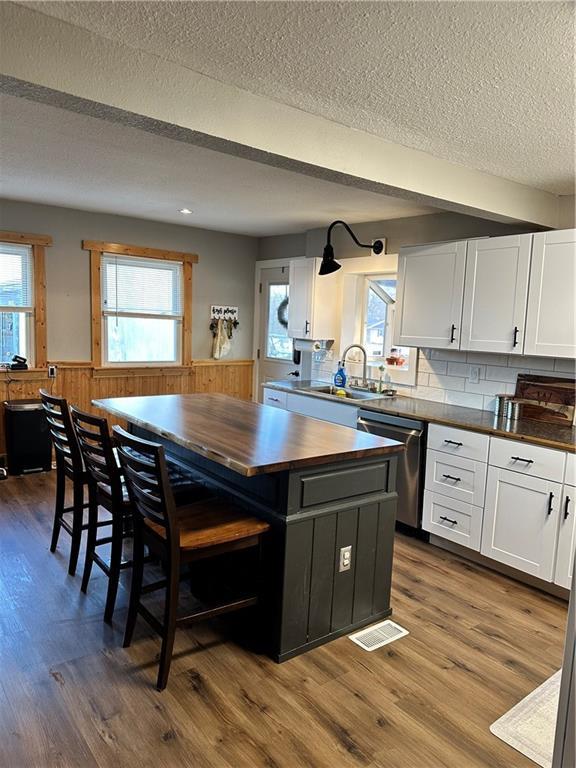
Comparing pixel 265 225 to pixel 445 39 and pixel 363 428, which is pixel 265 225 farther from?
pixel 445 39

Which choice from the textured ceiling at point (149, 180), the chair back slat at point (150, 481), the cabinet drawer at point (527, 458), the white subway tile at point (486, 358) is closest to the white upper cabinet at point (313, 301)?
the textured ceiling at point (149, 180)

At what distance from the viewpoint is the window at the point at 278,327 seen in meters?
6.13

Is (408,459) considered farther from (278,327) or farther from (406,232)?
(278,327)

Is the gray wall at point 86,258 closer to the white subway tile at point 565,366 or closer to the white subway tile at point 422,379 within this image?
the white subway tile at point 422,379

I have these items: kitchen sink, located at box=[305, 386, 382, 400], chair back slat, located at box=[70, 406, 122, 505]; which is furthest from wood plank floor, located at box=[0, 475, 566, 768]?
kitchen sink, located at box=[305, 386, 382, 400]

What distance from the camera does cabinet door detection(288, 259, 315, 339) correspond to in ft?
17.0

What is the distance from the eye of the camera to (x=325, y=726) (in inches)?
78.7

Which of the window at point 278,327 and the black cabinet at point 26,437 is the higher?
the window at point 278,327

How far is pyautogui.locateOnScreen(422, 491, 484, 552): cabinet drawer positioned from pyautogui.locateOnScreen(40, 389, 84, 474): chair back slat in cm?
225

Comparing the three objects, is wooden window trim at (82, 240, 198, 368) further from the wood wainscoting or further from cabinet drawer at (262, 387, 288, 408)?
cabinet drawer at (262, 387, 288, 408)

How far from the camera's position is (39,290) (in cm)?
500

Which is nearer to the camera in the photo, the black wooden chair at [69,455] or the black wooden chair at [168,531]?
the black wooden chair at [168,531]

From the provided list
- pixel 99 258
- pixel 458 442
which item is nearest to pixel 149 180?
pixel 99 258

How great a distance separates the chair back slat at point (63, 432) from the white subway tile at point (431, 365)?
2.72 meters
